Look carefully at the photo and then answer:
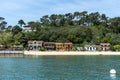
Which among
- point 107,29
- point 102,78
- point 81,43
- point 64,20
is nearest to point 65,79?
point 102,78

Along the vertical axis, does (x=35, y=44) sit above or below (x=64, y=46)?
above

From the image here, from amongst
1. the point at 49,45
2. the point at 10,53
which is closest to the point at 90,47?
the point at 49,45

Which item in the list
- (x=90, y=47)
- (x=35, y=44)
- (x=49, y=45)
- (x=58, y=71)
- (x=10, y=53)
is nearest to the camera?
(x=58, y=71)

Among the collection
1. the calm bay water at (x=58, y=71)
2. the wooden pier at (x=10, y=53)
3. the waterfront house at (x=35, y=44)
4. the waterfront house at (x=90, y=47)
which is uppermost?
the waterfront house at (x=35, y=44)

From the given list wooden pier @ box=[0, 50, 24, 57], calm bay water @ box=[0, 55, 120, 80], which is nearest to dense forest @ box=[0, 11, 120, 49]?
wooden pier @ box=[0, 50, 24, 57]

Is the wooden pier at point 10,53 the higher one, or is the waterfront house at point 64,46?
the waterfront house at point 64,46

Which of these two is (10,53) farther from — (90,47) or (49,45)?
(90,47)

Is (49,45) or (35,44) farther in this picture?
(49,45)

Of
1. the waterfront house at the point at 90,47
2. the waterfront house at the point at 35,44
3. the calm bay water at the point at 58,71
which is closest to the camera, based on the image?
the calm bay water at the point at 58,71

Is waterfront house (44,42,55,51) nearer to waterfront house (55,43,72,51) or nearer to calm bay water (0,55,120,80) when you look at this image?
waterfront house (55,43,72,51)

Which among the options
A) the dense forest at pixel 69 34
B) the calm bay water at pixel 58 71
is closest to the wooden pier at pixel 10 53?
the dense forest at pixel 69 34

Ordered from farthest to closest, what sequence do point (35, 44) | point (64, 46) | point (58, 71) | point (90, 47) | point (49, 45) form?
point (49, 45) < point (90, 47) < point (64, 46) < point (35, 44) < point (58, 71)

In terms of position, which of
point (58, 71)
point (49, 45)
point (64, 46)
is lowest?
point (58, 71)

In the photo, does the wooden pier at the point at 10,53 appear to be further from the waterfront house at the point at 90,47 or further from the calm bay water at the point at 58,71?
the calm bay water at the point at 58,71
